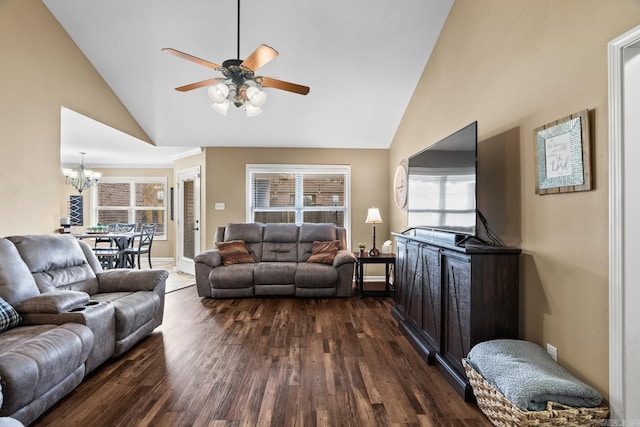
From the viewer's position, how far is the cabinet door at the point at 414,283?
3.01 metres

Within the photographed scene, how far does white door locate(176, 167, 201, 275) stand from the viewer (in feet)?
20.4

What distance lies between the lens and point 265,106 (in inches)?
196

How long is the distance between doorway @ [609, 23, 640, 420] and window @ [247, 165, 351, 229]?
4.58 metres

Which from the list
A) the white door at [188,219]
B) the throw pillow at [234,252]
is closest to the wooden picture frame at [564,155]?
the throw pillow at [234,252]

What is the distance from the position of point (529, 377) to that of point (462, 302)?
65 centimetres

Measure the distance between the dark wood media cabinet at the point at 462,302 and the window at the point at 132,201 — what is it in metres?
7.11

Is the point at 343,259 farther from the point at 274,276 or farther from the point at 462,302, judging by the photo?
the point at 462,302

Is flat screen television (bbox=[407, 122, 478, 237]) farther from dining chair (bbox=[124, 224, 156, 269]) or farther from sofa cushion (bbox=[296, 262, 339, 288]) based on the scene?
dining chair (bbox=[124, 224, 156, 269])

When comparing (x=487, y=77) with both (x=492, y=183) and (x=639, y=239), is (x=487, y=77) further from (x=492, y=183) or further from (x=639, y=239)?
(x=639, y=239)

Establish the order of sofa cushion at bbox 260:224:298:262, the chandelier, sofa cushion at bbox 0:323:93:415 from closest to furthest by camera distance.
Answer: sofa cushion at bbox 0:323:93:415
sofa cushion at bbox 260:224:298:262
the chandelier

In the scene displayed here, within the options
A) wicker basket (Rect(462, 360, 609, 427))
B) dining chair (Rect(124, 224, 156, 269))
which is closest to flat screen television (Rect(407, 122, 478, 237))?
wicker basket (Rect(462, 360, 609, 427))

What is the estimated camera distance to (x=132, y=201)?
8156 millimetres

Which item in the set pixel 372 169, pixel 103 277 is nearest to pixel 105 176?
pixel 103 277

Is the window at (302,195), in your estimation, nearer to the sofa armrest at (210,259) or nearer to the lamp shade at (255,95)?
the sofa armrest at (210,259)
